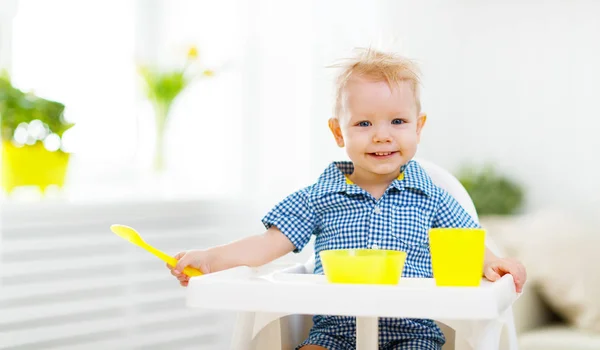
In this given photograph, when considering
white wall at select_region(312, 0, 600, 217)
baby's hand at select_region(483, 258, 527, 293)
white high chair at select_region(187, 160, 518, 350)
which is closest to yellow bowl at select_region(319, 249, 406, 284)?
white high chair at select_region(187, 160, 518, 350)

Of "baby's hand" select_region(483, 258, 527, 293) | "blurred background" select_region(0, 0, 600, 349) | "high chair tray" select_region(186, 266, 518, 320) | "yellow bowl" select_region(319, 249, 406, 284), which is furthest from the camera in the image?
"blurred background" select_region(0, 0, 600, 349)

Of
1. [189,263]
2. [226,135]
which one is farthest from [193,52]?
[189,263]

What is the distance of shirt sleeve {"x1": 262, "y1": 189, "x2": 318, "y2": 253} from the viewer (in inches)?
59.4

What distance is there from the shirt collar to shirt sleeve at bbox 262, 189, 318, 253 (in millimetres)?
38

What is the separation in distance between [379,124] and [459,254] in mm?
415

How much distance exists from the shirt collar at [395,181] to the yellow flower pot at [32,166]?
1.10 metres

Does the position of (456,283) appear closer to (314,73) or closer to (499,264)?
(499,264)

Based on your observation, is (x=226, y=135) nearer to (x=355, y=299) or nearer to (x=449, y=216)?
(x=449, y=216)

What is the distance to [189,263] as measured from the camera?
1329 mm

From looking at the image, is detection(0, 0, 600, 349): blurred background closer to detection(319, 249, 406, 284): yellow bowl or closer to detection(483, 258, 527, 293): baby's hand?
detection(483, 258, 527, 293): baby's hand

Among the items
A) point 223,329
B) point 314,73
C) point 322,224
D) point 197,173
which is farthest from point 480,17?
point 322,224

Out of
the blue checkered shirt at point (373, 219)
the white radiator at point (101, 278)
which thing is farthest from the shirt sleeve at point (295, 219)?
the white radiator at point (101, 278)

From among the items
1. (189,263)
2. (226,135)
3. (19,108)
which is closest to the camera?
(189,263)

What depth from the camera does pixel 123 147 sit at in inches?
117
